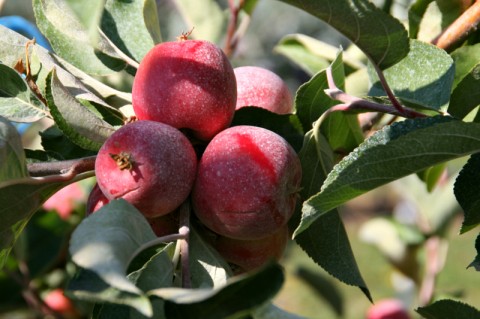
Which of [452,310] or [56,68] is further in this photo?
[56,68]

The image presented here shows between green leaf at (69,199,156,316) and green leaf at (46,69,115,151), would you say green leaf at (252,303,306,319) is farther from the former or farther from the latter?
green leaf at (46,69,115,151)

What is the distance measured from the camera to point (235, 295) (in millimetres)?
514

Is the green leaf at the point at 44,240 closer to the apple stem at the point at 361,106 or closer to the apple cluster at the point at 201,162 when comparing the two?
the apple cluster at the point at 201,162

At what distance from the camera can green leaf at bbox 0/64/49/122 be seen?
0.77 meters

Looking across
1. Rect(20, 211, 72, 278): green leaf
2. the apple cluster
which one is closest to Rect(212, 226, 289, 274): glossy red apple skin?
the apple cluster

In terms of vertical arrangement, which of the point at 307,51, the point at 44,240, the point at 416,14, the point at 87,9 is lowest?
the point at 44,240

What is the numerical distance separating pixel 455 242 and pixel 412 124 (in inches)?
304

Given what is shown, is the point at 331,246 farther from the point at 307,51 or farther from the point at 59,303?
the point at 59,303

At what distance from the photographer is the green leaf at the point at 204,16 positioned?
129 centimetres

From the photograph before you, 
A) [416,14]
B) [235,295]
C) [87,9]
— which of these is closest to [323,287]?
[416,14]

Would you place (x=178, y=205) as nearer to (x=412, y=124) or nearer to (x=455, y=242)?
(x=412, y=124)

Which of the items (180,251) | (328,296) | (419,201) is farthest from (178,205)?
(419,201)

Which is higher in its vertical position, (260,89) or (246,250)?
(260,89)

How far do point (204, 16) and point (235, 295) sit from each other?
86 centimetres
